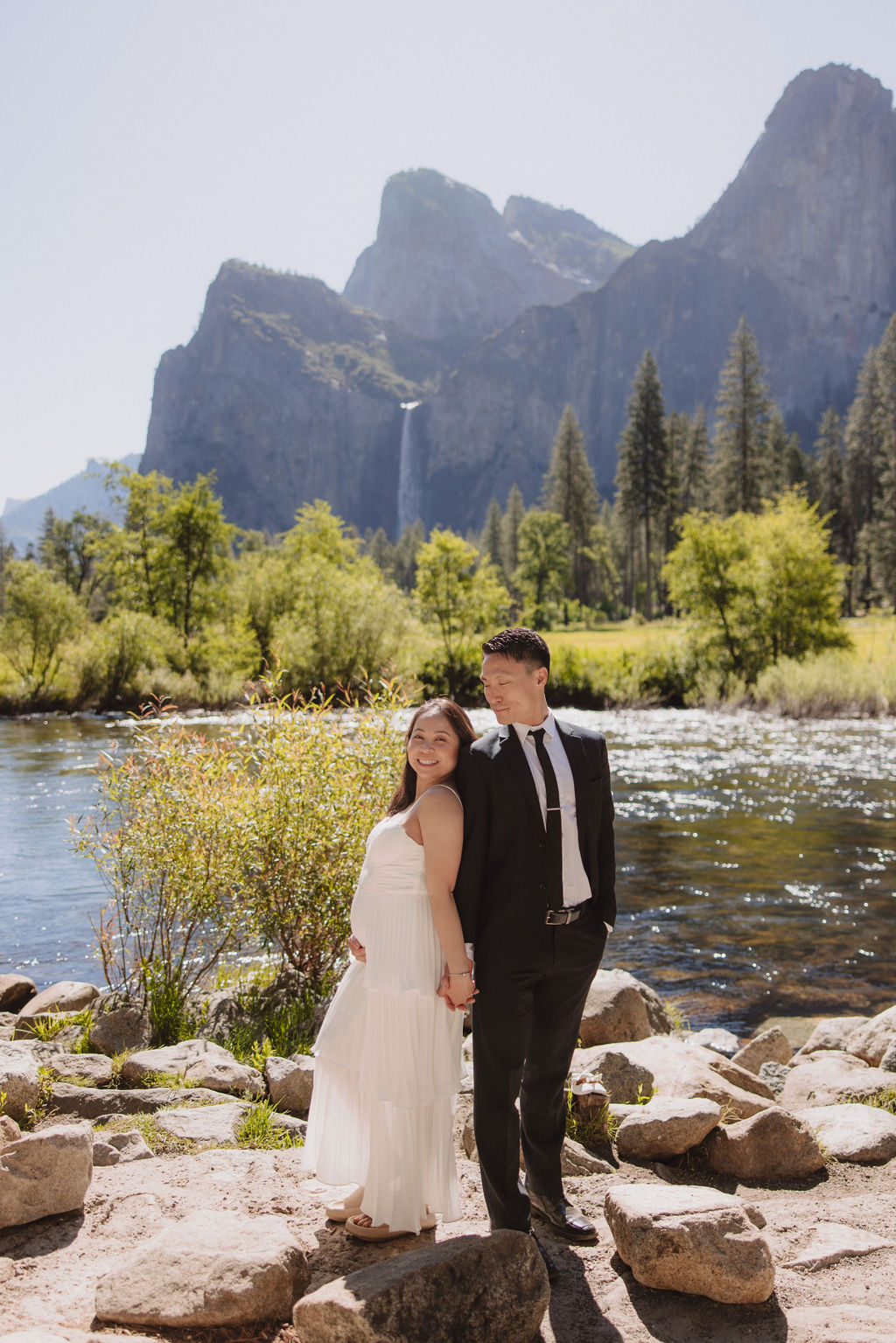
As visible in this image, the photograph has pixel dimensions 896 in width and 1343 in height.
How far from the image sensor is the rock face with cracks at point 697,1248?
3.10 metres

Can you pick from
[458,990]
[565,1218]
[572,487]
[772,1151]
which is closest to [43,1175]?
[458,990]

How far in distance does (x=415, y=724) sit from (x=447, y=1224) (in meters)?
2.04

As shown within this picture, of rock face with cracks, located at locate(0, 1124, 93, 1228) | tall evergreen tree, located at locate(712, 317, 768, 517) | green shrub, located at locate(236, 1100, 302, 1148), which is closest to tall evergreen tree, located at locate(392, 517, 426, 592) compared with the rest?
tall evergreen tree, located at locate(712, 317, 768, 517)

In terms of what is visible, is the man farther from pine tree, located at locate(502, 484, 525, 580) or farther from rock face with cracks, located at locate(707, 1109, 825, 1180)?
pine tree, located at locate(502, 484, 525, 580)

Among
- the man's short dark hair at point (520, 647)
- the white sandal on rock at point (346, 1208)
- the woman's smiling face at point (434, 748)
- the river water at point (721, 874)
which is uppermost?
the man's short dark hair at point (520, 647)

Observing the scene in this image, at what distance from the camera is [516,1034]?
10.9ft

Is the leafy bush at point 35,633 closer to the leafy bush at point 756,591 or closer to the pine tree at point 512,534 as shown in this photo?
the leafy bush at point 756,591

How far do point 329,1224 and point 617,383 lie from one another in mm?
196438

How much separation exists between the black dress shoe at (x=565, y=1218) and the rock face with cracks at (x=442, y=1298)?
0.63m

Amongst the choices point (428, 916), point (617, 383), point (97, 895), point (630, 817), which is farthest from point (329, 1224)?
point (617, 383)

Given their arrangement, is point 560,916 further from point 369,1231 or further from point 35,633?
point 35,633

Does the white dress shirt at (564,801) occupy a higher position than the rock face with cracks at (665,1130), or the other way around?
the white dress shirt at (564,801)

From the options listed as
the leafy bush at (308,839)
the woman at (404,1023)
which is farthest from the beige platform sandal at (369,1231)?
the leafy bush at (308,839)

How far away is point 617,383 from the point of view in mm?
186750
